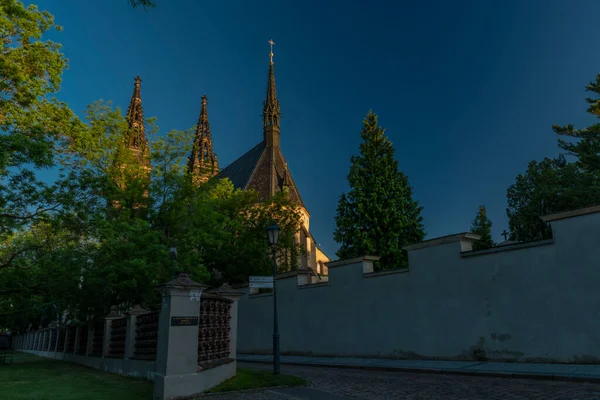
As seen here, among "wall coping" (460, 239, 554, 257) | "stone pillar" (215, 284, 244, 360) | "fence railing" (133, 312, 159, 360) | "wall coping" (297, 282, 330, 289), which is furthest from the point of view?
"wall coping" (297, 282, 330, 289)

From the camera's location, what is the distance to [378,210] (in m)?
27.6

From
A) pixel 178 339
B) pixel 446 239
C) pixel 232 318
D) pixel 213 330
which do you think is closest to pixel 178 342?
pixel 178 339

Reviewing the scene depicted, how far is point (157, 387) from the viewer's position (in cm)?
761

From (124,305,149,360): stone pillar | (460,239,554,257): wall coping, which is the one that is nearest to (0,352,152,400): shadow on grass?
(124,305,149,360): stone pillar

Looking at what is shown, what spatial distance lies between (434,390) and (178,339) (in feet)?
16.2

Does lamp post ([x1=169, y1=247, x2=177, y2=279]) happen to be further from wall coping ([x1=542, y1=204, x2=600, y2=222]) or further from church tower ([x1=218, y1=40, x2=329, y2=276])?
church tower ([x1=218, y1=40, x2=329, y2=276])

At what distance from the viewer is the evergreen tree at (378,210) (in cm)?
2723

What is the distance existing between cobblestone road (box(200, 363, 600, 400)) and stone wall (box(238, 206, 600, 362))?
111 inches

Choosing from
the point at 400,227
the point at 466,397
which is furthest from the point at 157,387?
the point at 400,227

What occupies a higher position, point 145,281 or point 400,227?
point 400,227

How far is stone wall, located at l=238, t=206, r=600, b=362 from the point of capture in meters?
10.5

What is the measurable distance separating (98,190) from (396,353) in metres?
15.1

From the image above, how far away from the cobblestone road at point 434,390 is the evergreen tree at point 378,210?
17605mm

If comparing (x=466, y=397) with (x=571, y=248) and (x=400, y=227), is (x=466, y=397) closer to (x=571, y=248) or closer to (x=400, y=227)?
(x=571, y=248)
